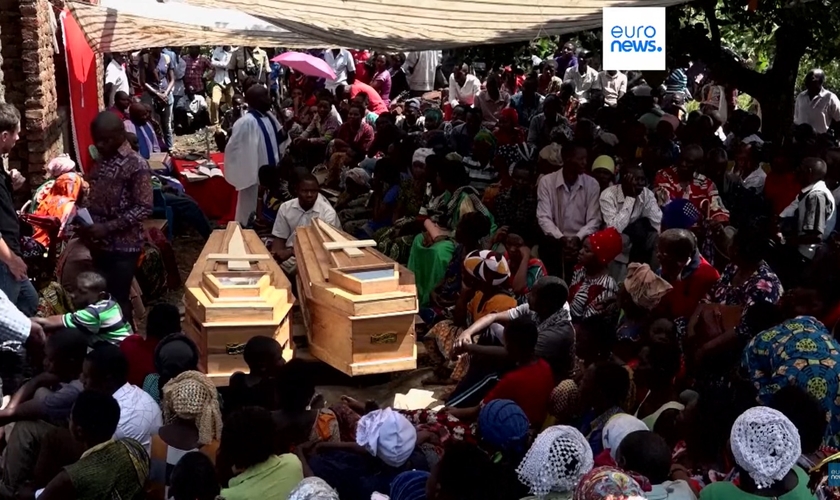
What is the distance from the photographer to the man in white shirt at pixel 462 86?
51.8ft

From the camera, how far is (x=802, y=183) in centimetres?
758

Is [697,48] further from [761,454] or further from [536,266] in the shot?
[761,454]

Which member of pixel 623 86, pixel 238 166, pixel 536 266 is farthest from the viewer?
pixel 623 86

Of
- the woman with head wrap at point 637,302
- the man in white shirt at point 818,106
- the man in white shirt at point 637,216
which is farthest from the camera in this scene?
the man in white shirt at point 818,106

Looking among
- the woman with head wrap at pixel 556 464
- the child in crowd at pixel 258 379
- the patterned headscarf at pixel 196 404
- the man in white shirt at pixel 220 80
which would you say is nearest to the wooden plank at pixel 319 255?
the child in crowd at pixel 258 379

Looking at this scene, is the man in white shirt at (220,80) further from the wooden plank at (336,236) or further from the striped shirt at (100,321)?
the striped shirt at (100,321)

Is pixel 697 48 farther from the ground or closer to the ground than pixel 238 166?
farther from the ground

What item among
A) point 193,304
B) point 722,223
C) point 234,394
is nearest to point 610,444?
point 234,394

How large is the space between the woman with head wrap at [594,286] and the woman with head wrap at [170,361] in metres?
2.49

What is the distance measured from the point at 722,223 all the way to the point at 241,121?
14.0ft

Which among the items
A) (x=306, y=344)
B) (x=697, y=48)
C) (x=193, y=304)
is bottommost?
(x=306, y=344)

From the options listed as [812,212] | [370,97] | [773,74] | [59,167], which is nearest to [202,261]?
[59,167]

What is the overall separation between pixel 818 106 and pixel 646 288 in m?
6.43

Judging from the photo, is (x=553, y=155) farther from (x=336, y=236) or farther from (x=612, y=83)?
(x=612, y=83)
